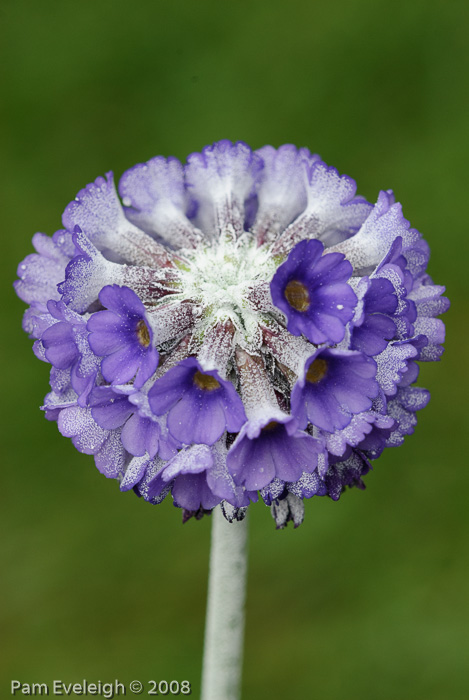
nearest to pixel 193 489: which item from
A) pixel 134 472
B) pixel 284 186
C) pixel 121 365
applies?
pixel 134 472

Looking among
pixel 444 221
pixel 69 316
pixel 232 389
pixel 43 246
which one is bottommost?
pixel 232 389

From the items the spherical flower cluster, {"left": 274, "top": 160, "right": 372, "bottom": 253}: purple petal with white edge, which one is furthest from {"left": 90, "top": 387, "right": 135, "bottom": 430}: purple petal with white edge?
{"left": 274, "top": 160, "right": 372, "bottom": 253}: purple petal with white edge

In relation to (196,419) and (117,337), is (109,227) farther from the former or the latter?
(196,419)

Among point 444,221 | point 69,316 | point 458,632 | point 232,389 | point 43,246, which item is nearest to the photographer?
point 232,389

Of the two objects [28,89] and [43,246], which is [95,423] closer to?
[43,246]

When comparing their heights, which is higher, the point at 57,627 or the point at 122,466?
the point at 57,627

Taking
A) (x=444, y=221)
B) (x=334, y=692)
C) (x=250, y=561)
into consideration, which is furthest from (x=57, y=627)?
(x=444, y=221)
